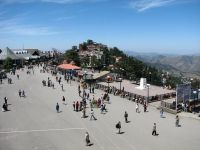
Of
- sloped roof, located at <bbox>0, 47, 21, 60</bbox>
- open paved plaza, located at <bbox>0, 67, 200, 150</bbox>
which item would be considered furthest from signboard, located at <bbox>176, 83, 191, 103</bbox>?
sloped roof, located at <bbox>0, 47, 21, 60</bbox>

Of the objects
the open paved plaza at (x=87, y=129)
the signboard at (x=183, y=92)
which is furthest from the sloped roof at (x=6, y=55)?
the signboard at (x=183, y=92)

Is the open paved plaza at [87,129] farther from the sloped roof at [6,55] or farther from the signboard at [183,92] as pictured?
the sloped roof at [6,55]

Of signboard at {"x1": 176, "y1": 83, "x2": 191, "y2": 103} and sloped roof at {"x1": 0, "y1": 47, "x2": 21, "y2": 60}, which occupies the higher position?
sloped roof at {"x1": 0, "y1": 47, "x2": 21, "y2": 60}

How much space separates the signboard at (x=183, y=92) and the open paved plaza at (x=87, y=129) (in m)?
2.78

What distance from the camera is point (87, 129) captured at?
27172 mm

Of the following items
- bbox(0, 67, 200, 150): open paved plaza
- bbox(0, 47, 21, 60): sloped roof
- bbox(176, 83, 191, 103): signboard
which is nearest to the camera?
bbox(0, 67, 200, 150): open paved plaza

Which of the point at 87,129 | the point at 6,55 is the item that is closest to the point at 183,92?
the point at 87,129

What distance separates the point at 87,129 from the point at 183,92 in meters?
13.2

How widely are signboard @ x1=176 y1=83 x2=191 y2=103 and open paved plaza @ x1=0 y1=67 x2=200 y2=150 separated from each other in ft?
9.13

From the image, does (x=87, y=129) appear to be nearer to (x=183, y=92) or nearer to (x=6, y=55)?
(x=183, y=92)

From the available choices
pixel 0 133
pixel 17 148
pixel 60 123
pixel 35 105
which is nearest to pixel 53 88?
pixel 35 105

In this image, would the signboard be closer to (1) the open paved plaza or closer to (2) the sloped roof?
(1) the open paved plaza

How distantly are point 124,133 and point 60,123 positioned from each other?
253 inches

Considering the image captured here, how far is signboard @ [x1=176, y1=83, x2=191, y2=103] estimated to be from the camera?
34.1m
